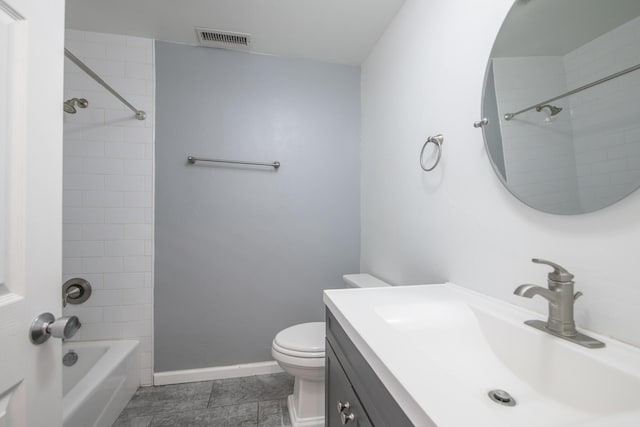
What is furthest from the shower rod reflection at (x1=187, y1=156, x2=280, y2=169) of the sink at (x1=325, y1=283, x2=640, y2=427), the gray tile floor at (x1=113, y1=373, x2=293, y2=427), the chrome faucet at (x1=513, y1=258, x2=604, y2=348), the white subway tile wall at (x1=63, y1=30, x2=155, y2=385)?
the chrome faucet at (x1=513, y1=258, x2=604, y2=348)

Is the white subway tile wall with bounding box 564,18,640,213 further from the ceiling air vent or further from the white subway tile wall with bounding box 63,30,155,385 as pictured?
the white subway tile wall with bounding box 63,30,155,385

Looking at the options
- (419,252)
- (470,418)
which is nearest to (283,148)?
(419,252)

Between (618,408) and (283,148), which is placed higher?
(283,148)

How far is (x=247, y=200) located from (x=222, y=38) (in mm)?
1058

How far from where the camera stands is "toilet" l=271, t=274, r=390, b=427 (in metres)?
1.35

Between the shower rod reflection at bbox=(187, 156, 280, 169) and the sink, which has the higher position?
the shower rod reflection at bbox=(187, 156, 280, 169)

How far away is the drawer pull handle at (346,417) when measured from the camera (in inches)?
27.8

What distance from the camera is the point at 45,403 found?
23.0 inches

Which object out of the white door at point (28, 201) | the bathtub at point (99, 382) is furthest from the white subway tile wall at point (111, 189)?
the white door at point (28, 201)

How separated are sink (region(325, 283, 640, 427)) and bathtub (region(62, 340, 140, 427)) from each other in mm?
1251

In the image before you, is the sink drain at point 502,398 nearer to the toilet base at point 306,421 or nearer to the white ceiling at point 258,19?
the toilet base at point 306,421

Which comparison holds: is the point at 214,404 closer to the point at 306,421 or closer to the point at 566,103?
the point at 306,421

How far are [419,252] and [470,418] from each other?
100 centimetres

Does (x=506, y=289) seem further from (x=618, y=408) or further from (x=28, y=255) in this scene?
(x=28, y=255)
